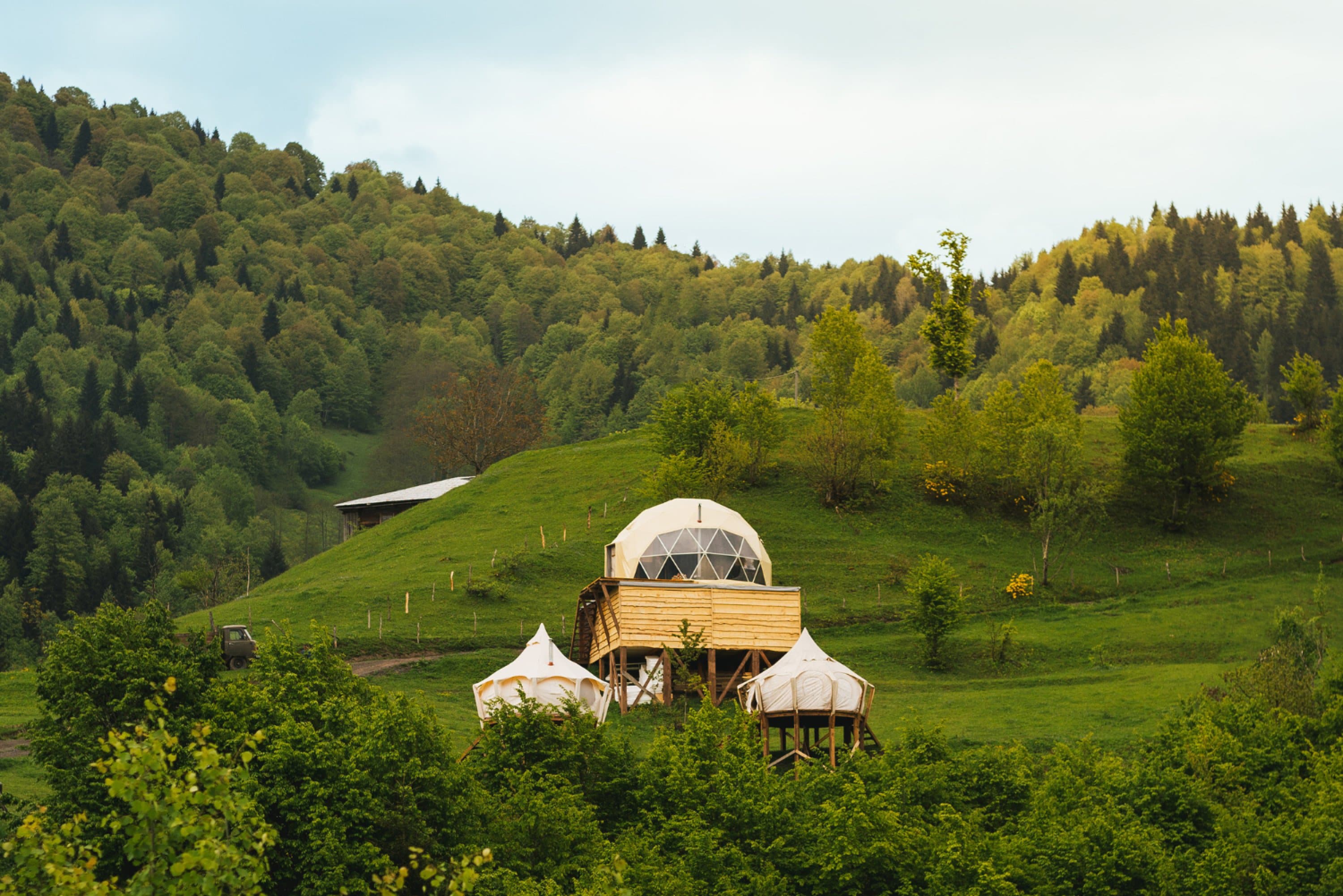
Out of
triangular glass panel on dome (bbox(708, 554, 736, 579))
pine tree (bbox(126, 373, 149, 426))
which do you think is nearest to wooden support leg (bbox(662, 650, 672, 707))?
triangular glass panel on dome (bbox(708, 554, 736, 579))

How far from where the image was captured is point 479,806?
30.2m

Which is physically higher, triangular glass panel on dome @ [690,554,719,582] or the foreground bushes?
triangular glass panel on dome @ [690,554,719,582]

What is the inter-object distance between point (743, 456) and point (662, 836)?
4297cm

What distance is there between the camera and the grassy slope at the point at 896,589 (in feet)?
158

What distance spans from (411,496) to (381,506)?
2033 millimetres

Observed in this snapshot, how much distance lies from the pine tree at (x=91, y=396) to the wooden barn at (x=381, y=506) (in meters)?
90.6

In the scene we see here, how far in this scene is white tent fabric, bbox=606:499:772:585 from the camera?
53.5 m

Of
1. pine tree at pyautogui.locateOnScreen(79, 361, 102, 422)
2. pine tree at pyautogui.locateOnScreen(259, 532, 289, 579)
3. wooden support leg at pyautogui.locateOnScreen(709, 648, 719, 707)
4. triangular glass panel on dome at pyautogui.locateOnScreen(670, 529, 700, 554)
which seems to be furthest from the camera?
pine tree at pyautogui.locateOnScreen(79, 361, 102, 422)

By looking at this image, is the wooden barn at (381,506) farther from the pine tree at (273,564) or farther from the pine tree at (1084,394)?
the pine tree at (1084,394)

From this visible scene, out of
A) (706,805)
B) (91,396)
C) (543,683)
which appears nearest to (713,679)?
(543,683)

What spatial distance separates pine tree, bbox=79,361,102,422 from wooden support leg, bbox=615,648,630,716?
453 feet

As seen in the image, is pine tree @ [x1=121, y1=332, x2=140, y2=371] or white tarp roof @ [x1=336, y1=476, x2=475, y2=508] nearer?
white tarp roof @ [x1=336, y1=476, x2=475, y2=508]

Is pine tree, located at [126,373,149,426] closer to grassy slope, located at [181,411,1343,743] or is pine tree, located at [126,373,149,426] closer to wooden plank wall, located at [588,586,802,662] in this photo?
grassy slope, located at [181,411,1343,743]

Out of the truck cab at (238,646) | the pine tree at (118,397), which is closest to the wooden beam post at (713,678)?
the truck cab at (238,646)
